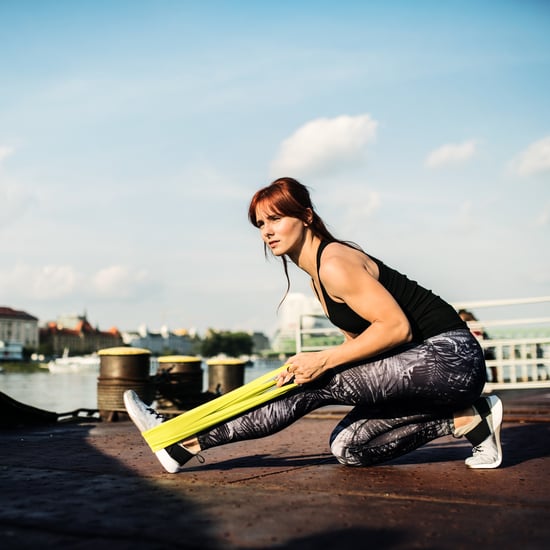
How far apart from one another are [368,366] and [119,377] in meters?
4.43

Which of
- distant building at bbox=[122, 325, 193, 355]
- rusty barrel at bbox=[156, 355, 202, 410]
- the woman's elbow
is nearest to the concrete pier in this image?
the woman's elbow

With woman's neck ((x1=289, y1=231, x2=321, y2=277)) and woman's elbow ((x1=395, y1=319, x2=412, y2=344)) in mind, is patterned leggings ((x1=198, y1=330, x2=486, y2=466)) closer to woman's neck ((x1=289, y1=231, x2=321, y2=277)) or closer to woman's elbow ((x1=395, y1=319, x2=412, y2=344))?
woman's elbow ((x1=395, y1=319, x2=412, y2=344))

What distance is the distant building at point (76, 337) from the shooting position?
156 meters

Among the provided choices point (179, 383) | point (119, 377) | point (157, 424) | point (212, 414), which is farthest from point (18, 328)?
point (212, 414)

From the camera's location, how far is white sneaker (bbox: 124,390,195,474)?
2.94 meters

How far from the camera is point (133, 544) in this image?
173 centimetres

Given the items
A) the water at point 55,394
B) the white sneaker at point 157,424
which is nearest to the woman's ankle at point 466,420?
the white sneaker at point 157,424

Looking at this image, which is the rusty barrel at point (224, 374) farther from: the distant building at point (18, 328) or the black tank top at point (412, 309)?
the distant building at point (18, 328)

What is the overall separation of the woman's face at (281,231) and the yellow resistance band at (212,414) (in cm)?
50

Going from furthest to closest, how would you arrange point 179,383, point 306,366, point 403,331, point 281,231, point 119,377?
1. point 179,383
2. point 119,377
3. point 281,231
4. point 306,366
5. point 403,331

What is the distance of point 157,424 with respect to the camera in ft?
10.0

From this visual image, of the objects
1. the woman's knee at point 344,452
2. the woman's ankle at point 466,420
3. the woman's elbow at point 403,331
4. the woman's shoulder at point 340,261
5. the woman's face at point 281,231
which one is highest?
the woman's face at point 281,231

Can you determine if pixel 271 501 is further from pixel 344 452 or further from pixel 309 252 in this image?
pixel 309 252

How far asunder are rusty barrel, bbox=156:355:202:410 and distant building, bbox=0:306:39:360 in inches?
5558
